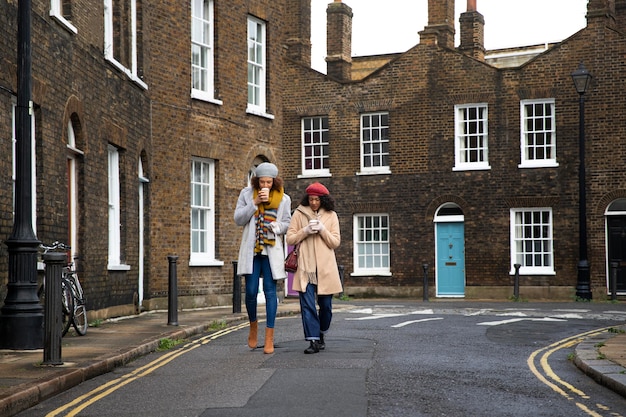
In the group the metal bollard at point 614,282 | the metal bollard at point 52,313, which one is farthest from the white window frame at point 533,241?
the metal bollard at point 52,313

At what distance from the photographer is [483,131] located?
3188cm

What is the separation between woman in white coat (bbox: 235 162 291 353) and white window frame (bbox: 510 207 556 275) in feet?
67.7

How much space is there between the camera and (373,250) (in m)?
33.0

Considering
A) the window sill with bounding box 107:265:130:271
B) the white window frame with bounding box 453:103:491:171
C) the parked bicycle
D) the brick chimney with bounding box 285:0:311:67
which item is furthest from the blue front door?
the parked bicycle

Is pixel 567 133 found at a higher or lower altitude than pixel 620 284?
higher

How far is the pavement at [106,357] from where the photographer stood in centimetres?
821

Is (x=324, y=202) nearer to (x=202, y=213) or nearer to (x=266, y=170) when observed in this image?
(x=266, y=170)

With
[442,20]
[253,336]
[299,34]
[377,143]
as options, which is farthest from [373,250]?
[253,336]

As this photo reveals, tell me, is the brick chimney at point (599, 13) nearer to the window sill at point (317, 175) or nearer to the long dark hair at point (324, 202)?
the window sill at point (317, 175)

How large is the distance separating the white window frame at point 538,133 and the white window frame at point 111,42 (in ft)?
47.7

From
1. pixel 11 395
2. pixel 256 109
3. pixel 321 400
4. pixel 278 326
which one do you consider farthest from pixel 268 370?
pixel 256 109

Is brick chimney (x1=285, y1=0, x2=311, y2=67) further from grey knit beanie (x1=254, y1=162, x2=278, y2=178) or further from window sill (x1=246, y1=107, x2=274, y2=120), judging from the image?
grey knit beanie (x1=254, y1=162, x2=278, y2=178)

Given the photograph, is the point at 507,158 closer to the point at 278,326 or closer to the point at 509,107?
the point at 509,107

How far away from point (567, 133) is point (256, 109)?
35.0 feet
